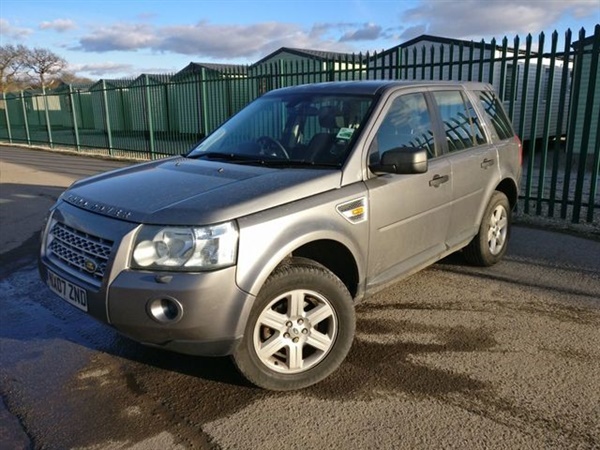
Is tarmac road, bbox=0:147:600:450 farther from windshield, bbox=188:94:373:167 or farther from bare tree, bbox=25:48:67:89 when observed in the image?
bare tree, bbox=25:48:67:89

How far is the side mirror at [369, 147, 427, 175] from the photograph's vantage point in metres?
3.39

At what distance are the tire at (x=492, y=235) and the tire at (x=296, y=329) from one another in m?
2.33

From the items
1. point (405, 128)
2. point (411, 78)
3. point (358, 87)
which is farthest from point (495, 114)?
point (411, 78)

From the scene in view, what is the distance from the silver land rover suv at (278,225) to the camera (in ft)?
8.95

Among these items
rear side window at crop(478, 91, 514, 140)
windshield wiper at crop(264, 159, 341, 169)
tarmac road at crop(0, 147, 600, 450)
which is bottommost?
tarmac road at crop(0, 147, 600, 450)

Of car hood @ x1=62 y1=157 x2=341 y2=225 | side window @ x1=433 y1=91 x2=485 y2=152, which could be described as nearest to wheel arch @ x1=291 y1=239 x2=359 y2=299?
car hood @ x1=62 y1=157 x2=341 y2=225

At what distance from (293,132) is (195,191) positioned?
45.7 inches

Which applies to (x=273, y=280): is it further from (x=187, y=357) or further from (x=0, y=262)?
(x=0, y=262)

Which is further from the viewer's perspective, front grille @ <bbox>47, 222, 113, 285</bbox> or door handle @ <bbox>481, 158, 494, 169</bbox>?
door handle @ <bbox>481, 158, 494, 169</bbox>

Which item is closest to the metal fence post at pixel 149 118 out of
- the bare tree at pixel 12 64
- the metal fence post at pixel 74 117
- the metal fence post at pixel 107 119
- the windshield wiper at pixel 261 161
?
the metal fence post at pixel 107 119

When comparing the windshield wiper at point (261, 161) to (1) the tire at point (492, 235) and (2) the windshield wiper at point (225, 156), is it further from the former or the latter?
(1) the tire at point (492, 235)

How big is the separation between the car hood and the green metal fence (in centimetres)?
509

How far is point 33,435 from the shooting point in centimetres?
280

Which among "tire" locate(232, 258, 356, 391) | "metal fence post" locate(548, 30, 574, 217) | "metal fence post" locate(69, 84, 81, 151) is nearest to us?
"tire" locate(232, 258, 356, 391)
